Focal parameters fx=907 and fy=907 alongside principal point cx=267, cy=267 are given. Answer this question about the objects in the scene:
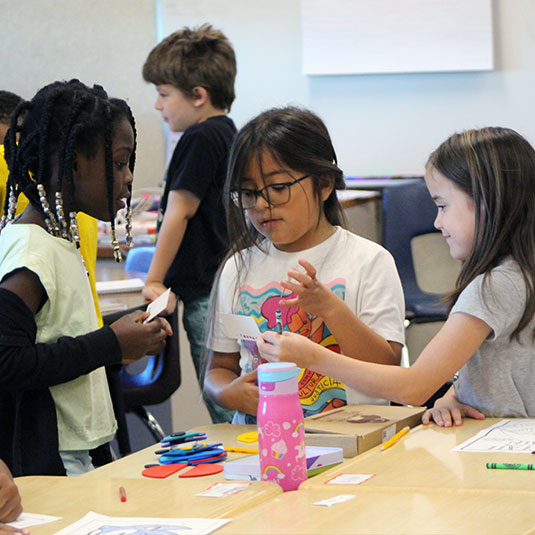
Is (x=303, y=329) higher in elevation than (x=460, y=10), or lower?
lower

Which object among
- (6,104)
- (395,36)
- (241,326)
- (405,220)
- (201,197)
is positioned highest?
(395,36)

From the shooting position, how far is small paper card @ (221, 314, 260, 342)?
1.67 metres

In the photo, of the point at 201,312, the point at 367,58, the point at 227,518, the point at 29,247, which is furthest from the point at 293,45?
the point at 227,518

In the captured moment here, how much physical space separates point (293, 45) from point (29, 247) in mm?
3108

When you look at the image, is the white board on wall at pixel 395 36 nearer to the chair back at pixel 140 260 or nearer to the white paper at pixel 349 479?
the chair back at pixel 140 260

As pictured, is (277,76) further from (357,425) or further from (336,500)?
(336,500)

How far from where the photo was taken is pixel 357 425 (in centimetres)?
160

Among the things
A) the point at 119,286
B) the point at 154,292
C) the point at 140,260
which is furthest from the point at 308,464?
the point at 140,260

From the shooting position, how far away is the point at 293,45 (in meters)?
4.59

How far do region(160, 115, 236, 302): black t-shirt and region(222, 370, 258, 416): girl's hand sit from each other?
1.03 m

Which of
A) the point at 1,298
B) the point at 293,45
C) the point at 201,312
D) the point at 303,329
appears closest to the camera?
the point at 1,298

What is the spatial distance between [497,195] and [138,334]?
763mm

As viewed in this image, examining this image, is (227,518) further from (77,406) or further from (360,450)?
(77,406)

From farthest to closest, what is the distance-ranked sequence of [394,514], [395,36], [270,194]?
[395,36] → [270,194] → [394,514]
